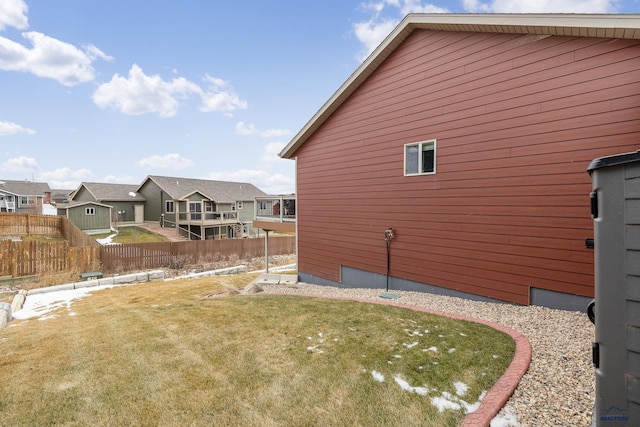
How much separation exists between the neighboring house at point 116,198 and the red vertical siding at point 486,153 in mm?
30270

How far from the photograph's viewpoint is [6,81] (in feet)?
68.9

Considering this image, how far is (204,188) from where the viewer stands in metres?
34.2

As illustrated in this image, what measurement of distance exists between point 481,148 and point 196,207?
94.4 ft

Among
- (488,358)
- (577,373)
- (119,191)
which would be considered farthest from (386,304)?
(119,191)

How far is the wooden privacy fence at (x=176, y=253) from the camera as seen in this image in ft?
51.4

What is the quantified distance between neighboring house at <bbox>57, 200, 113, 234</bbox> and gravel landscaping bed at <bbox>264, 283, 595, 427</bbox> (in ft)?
107

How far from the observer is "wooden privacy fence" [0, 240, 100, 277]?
1323 cm

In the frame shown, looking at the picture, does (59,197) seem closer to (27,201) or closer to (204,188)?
(27,201)

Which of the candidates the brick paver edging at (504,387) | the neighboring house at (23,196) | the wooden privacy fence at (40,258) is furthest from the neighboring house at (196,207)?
the brick paver edging at (504,387)

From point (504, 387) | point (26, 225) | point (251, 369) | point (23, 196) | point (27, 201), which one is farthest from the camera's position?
point (27, 201)

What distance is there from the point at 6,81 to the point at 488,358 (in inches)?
1231

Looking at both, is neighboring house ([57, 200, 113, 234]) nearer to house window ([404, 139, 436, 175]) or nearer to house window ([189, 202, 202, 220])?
house window ([189, 202, 202, 220])

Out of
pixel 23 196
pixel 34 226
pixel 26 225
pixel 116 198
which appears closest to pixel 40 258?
pixel 26 225

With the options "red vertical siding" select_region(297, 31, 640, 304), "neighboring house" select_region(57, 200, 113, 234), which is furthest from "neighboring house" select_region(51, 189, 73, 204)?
"red vertical siding" select_region(297, 31, 640, 304)
